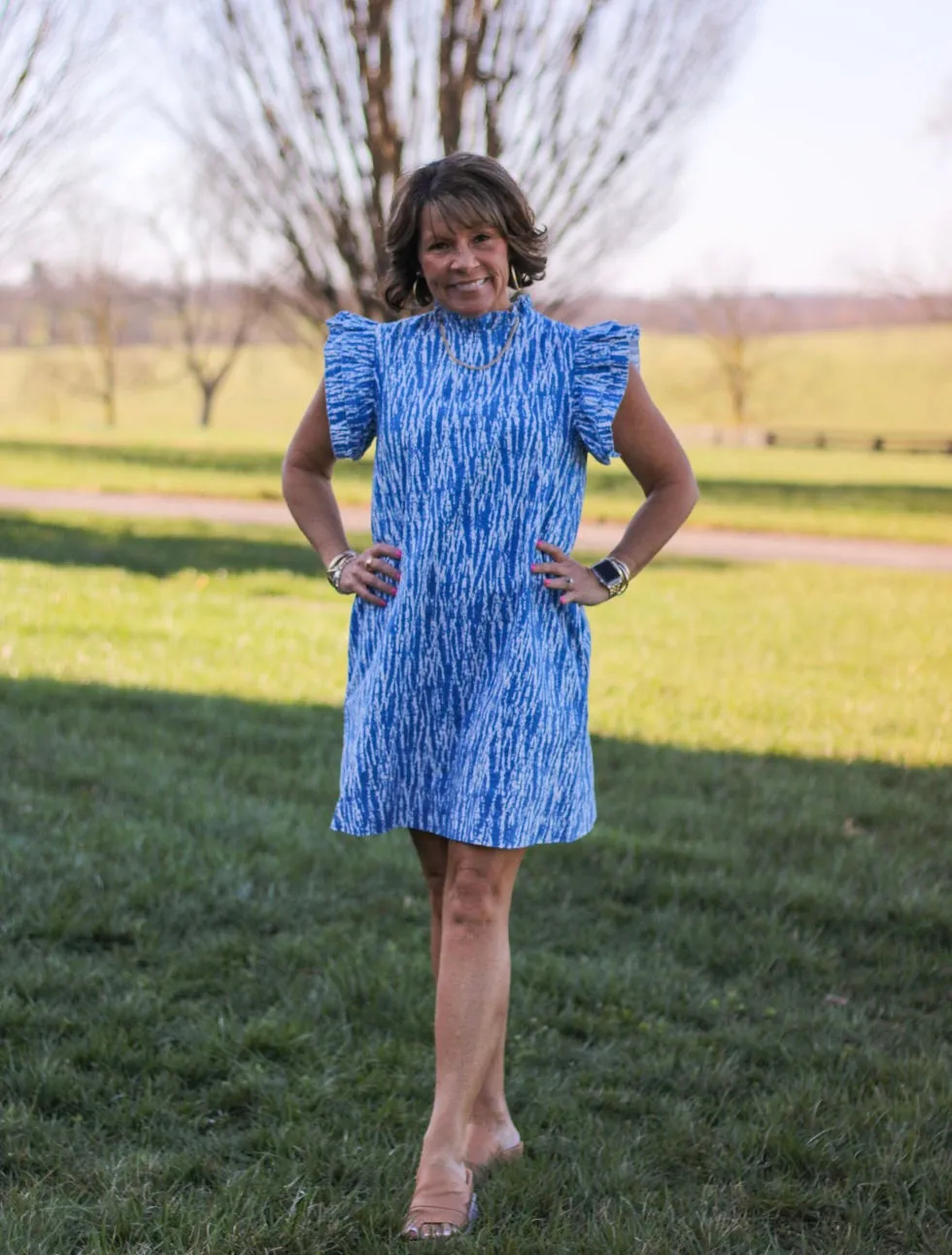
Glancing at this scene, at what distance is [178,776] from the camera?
6133 mm

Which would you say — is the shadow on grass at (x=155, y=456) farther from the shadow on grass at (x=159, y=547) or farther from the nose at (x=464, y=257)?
the nose at (x=464, y=257)

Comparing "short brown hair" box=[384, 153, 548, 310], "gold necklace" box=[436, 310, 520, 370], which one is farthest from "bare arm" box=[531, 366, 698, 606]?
"short brown hair" box=[384, 153, 548, 310]

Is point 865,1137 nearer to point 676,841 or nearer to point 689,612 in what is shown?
point 676,841

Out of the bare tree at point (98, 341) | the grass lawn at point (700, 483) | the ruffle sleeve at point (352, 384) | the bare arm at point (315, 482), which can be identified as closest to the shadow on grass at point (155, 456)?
the grass lawn at point (700, 483)

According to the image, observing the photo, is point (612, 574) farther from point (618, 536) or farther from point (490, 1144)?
point (618, 536)

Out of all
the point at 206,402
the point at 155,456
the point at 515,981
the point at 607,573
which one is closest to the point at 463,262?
the point at 607,573

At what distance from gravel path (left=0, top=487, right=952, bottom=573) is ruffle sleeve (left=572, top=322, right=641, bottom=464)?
39.3 feet

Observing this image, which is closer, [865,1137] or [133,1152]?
[133,1152]

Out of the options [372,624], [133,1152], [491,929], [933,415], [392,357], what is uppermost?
[933,415]

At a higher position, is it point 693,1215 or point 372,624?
point 372,624

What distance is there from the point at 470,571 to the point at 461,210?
696mm

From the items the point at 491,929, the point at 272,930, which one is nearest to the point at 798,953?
the point at 272,930

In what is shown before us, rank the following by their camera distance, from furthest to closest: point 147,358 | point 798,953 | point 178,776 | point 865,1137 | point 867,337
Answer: point 867,337 < point 147,358 < point 178,776 < point 798,953 < point 865,1137

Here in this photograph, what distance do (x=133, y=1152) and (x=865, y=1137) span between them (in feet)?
5.27
